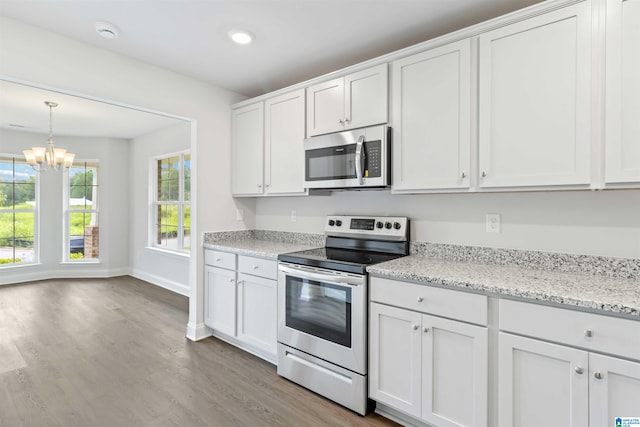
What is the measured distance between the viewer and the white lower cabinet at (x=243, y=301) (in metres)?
2.66

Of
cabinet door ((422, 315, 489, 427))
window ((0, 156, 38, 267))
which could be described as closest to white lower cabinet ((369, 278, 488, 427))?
cabinet door ((422, 315, 489, 427))

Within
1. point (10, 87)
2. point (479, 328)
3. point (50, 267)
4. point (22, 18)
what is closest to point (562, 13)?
point (479, 328)

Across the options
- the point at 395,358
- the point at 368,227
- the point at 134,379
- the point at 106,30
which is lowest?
the point at 134,379

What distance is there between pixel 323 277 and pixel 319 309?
0.25m

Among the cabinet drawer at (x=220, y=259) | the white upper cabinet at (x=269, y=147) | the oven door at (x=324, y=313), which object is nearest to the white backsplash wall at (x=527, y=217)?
the white upper cabinet at (x=269, y=147)

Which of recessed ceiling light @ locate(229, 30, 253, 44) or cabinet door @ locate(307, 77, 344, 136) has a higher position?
recessed ceiling light @ locate(229, 30, 253, 44)

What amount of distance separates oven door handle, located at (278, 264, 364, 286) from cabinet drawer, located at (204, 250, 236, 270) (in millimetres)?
660

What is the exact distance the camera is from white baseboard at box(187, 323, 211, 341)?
322 centimetres

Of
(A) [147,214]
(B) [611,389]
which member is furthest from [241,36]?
(A) [147,214]

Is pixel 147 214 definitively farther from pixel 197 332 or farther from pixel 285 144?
pixel 285 144

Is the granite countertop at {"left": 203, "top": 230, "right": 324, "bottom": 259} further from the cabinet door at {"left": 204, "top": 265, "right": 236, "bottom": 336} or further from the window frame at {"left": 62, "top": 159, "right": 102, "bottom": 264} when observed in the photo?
the window frame at {"left": 62, "top": 159, "right": 102, "bottom": 264}

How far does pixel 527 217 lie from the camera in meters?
2.05

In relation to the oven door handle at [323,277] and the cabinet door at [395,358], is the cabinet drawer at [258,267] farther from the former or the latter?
the cabinet door at [395,358]

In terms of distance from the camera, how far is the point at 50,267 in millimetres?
5754
